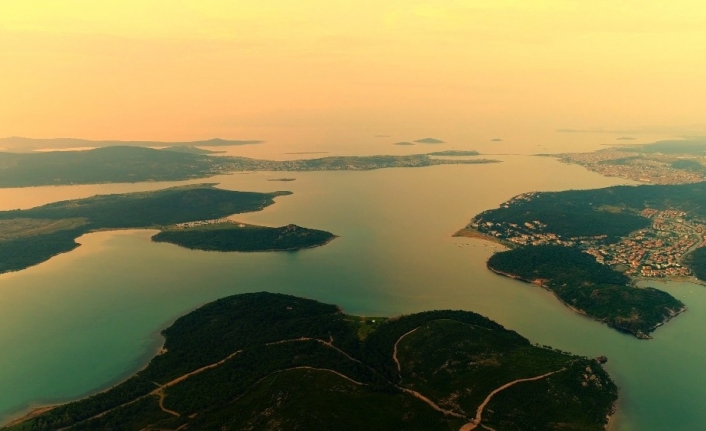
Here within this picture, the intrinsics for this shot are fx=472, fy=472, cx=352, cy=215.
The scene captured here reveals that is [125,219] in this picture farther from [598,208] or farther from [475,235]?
[598,208]

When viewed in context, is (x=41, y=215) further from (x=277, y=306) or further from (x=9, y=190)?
(x=277, y=306)

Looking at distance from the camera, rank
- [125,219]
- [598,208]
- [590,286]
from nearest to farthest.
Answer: [590,286]
[125,219]
[598,208]

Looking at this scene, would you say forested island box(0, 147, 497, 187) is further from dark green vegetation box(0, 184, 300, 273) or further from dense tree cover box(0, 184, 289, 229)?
dense tree cover box(0, 184, 289, 229)

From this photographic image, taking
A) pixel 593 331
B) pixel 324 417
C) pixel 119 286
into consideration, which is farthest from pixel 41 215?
pixel 593 331

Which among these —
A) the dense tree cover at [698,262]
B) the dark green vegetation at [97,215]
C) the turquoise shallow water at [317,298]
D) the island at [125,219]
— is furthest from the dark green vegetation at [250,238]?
the dense tree cover at [698,262]

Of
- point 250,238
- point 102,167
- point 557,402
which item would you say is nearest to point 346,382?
point 557,402
